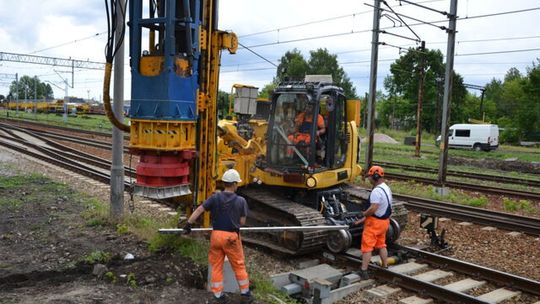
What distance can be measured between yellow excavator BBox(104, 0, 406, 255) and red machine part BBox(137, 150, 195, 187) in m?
0.01

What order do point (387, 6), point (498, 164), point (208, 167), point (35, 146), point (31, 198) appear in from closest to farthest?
1. point (208, 167)
2. point (31, 198)
3. point (387, 6)
4. point (35, 146)
5. point (498, 164)

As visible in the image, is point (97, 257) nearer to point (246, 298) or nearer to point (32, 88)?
point (246, 298)

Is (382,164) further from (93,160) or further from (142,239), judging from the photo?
(142,239)

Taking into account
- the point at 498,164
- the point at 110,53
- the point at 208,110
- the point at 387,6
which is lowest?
the point at 498,164

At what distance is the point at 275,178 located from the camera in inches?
349

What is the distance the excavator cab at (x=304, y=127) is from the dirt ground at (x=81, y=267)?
2.88 m

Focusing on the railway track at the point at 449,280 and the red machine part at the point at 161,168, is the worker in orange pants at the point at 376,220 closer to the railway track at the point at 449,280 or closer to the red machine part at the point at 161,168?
the railway track at the point at 449,280

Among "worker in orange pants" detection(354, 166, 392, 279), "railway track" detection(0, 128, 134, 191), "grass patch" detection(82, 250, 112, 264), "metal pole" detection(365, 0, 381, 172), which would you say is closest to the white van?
"metal pole" detection(365, 0, 381, 172)

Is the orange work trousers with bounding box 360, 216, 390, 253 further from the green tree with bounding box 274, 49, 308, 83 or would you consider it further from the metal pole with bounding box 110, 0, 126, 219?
the green tree with bounding box 274, 49, 308, 83

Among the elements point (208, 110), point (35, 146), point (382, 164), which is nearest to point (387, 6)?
point (382, 164)

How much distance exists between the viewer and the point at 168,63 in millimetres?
6246

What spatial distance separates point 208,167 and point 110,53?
6.57 ft

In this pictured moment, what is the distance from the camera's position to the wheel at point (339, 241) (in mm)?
8023

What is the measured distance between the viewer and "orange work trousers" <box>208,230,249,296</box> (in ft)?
18.6
